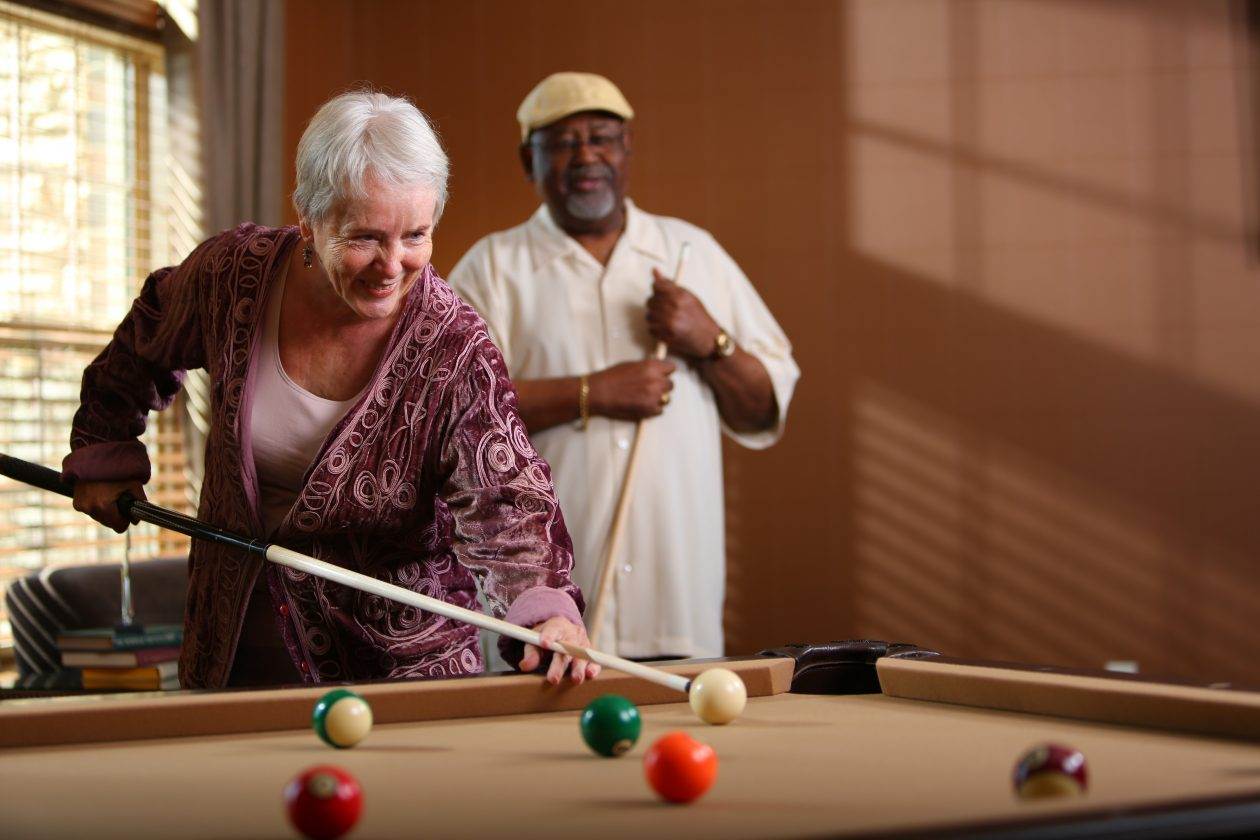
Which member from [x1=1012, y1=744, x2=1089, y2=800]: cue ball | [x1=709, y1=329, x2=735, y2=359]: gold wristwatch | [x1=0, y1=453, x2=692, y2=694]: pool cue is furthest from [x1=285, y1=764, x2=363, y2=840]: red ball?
[x1=709, y1=329, x2=735, y2=359]: gold wristwatch

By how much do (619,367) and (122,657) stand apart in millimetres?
1264

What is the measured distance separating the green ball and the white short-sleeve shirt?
1591 millimetres

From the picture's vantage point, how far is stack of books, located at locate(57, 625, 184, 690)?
9.66 ft

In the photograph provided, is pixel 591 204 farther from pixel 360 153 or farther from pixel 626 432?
pixel 360 153

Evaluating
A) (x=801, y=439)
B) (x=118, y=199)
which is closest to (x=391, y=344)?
(x=118, y=199)

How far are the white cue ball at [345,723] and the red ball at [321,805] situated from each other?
0.37 meters

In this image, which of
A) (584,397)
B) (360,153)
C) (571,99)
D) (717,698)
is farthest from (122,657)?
(717,698)

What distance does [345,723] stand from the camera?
1.36 metres

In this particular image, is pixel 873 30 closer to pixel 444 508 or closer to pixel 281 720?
pixel 444 508

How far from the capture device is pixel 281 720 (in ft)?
4.90

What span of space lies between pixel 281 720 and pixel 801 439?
289 cm

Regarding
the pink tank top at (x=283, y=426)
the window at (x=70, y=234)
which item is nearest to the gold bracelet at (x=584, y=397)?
the pink tank top at (x=283, y=426)

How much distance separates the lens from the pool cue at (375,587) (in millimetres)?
1595

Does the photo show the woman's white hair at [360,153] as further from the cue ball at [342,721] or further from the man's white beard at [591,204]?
→ the man's white beard at [591,204]
